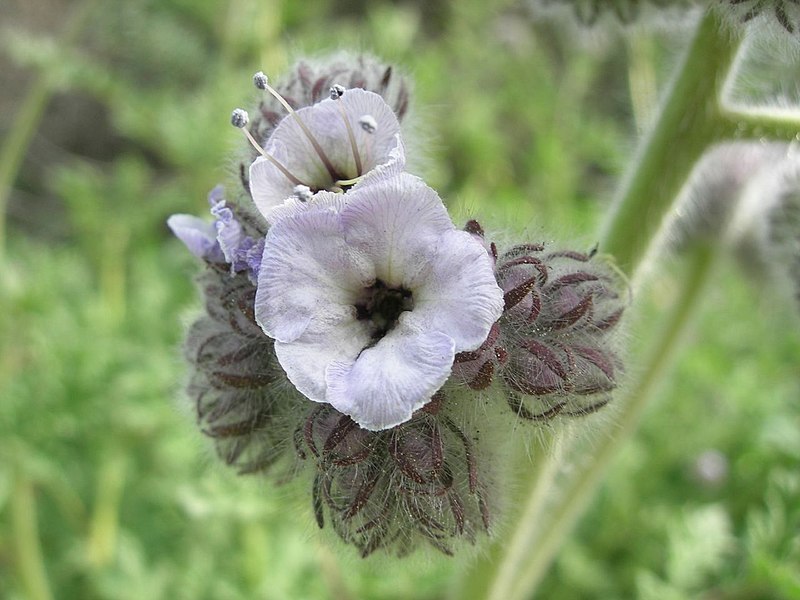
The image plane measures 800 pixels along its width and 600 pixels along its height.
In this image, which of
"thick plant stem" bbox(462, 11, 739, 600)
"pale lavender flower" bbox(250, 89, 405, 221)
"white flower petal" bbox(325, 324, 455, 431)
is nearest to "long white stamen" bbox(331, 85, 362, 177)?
"pale lavender flower" bbox(250, 89, 405, 221)

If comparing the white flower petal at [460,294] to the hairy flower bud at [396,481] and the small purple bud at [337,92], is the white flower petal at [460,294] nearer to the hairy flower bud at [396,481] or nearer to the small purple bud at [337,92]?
the hairy flower bud at [396,481]

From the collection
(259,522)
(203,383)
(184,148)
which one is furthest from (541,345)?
(184,148)

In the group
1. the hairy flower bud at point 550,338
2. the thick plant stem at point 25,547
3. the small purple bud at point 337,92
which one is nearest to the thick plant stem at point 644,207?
the hairy flower bud at point 550,338

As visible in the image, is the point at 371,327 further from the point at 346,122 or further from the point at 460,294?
the point at 346,122

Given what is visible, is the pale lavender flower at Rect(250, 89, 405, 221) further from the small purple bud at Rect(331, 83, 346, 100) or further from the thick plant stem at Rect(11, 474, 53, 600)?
the thick plant stem at Rect(11, 474, 53, 600)

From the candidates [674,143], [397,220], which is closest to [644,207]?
[674,143]

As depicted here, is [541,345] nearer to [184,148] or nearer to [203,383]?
[203,383]
